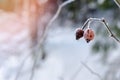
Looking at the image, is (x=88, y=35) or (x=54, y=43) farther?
(x=54, y=43)

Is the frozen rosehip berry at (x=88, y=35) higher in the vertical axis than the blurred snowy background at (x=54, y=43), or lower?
lower

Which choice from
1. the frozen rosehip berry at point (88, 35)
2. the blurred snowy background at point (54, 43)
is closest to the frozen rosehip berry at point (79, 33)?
the frozen rosehip berry at point (88, 35)

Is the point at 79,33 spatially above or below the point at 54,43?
below

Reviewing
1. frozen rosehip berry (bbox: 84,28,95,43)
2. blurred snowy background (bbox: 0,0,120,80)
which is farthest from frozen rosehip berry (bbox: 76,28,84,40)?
blurred snowy background (bbox: 0,0,120,80)

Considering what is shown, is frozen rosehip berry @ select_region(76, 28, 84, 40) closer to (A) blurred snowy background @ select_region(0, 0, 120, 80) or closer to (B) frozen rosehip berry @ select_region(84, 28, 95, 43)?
(B) frozen rosehip berry @ select_region(84, 28, 95, 43)

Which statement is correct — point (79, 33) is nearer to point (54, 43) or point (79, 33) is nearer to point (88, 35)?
point (88, 35)

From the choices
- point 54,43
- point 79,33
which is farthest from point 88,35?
point 54,43

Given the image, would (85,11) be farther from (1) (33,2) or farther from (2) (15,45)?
(1) (33,2)

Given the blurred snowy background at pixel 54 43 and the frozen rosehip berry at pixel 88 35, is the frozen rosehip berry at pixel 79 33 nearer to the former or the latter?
the frozen rosehip berry at pixel 88 35

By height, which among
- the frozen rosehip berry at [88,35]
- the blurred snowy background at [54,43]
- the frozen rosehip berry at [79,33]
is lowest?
the frozen rosehip berry at [88,35]
